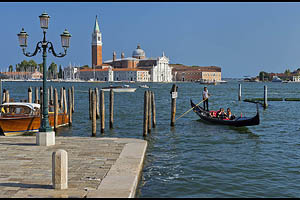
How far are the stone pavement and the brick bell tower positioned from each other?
111461mm

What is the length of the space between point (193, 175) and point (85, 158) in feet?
6.76

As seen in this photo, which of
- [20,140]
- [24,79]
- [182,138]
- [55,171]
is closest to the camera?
[55,171]

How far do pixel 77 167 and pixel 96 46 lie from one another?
11518 cm

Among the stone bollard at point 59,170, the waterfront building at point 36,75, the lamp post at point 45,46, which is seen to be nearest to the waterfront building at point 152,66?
the waterfront building at point 36,75

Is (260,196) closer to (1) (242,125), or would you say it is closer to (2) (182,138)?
(2) (182,138)

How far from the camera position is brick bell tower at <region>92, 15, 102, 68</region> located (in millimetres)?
117625

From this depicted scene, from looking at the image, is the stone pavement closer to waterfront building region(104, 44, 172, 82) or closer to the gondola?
the gondola

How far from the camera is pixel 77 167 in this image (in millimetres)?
6262

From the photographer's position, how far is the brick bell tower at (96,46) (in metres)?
118

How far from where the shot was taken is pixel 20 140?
28.5 feet

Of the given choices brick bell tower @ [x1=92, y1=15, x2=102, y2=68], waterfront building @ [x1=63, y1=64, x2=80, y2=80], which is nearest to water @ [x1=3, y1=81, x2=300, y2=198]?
brick bell tower @ [x1=92, y1=15, x2=102, y2=68]

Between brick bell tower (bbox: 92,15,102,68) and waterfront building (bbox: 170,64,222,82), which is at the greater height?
brick bell tower (bbox: 92,15,102,68)

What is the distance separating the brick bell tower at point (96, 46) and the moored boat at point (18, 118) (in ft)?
350

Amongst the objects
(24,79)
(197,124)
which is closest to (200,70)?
(24,79)
